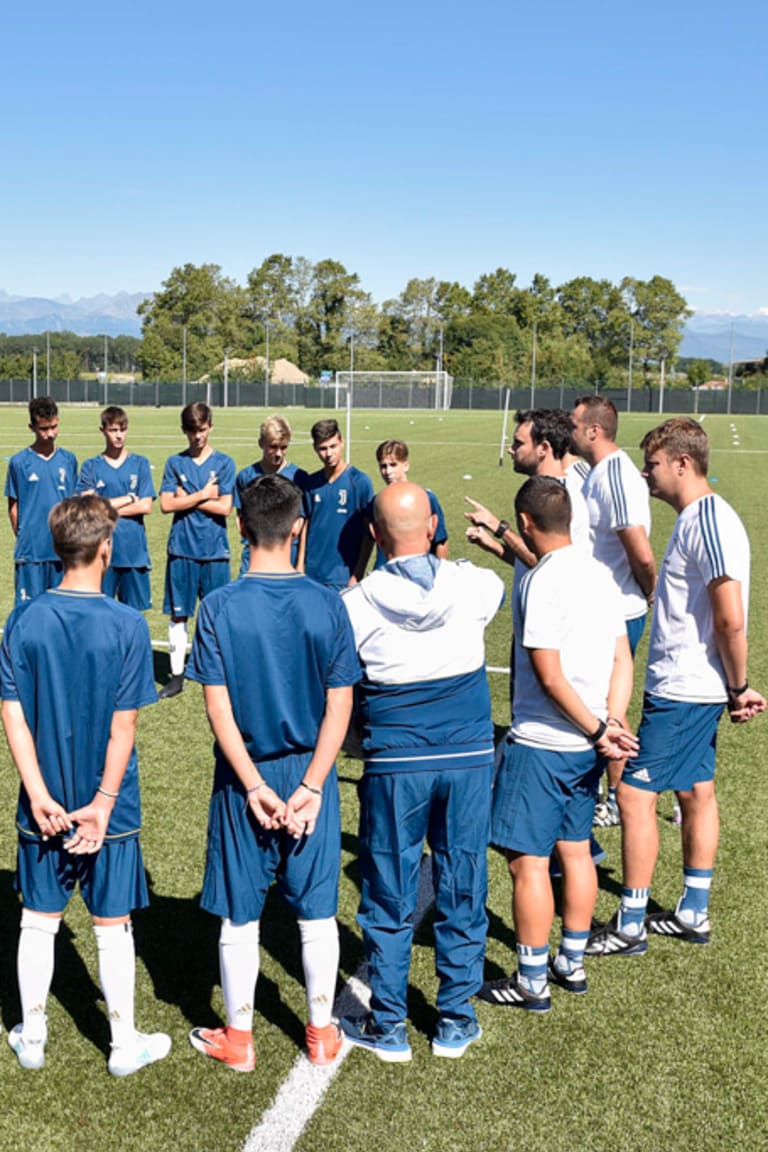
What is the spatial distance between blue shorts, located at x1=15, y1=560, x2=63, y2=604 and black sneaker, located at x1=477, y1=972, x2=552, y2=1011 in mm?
5018

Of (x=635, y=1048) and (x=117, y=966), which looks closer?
(x=117, y=966)

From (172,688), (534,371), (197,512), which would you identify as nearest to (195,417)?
(197,512)

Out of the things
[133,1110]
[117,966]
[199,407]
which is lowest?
[133,1110]

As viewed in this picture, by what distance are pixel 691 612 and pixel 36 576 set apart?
5282mm

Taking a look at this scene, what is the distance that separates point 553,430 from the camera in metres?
5.49

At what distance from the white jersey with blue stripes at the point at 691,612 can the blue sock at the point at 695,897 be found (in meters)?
0.82

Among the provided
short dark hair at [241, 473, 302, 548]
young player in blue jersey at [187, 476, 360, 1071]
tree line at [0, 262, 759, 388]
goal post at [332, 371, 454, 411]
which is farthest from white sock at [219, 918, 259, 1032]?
tree line at [0, 262, 759, 388]

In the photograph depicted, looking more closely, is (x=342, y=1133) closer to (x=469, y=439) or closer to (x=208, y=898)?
(x=208, y=898)

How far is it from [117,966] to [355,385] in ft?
242

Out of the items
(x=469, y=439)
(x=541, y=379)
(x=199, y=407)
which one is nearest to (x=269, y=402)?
(x=541, y=379)

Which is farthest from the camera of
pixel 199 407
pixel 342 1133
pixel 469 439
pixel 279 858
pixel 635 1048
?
pixel 469 439

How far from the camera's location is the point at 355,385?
2987 inches

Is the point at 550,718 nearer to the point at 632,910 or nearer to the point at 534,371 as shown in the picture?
the point at 632,910

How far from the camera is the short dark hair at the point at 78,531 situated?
3592 millimetres
